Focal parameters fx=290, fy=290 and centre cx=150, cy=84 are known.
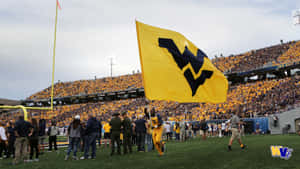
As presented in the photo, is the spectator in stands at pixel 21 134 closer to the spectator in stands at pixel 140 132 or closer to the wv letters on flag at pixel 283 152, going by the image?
the spectator in stands at pixel 140 132

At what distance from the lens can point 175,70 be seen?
336 inches

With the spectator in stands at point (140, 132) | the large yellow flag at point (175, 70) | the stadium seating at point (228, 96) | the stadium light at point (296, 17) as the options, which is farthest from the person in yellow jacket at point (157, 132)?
the stadium light at point (296, 17)

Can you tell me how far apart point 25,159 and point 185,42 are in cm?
740

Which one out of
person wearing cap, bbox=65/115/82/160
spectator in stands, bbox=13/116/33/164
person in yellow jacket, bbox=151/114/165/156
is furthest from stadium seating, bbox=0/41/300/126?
person in yellow jacket, bbox=151/114/165/156

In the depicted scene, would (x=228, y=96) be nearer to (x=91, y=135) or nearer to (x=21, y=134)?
(x=91, y=135)

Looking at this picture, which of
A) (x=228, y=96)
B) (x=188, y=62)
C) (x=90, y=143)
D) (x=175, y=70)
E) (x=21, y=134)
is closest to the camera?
(x=175, y=70)

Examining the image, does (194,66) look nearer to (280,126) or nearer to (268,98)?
(280,126)

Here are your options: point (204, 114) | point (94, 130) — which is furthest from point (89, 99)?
point (94, 130)

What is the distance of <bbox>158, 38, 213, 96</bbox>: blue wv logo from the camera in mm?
8766

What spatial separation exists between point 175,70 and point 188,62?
2.74 ft

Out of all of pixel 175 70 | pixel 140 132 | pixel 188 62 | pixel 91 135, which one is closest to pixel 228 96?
pixel 140 132

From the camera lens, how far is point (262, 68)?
3681cm

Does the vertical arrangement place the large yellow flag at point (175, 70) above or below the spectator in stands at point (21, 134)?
above

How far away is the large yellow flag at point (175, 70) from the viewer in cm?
781
